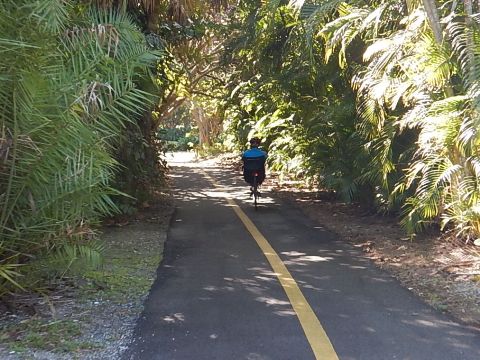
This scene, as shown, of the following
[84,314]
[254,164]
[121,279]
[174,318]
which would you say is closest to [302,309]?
[174,318]

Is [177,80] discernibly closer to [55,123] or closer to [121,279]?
[121,279]

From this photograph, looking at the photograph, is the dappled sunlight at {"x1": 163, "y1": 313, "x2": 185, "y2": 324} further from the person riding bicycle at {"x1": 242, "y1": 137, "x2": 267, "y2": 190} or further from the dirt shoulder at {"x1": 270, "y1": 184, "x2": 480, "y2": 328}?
the person riding bicycle at {"x1": 242, "y1": 137, "x2": 267, "y2": 190}

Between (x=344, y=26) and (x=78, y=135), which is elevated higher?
(x=344, y=26)

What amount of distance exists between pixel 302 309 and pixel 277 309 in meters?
0.25

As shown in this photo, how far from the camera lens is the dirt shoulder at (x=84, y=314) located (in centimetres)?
488

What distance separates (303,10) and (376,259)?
187 inches

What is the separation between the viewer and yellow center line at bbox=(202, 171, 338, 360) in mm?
4832

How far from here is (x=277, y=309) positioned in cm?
593

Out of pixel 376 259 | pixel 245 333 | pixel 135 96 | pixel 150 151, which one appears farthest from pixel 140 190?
pixel 245 333

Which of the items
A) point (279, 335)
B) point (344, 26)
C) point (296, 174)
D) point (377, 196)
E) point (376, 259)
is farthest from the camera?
point (296, 174)

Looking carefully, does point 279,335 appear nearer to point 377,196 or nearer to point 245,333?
point 245,333

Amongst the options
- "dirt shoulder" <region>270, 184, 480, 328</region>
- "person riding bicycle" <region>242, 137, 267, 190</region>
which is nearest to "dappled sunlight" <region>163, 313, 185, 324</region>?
"dirt shoulder" <region>270, 184, 480, 328</region>

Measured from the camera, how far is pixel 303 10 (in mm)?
10375

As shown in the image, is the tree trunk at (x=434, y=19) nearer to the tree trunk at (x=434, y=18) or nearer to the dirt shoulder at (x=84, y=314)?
the tree trunk at (x=434, y=18)
